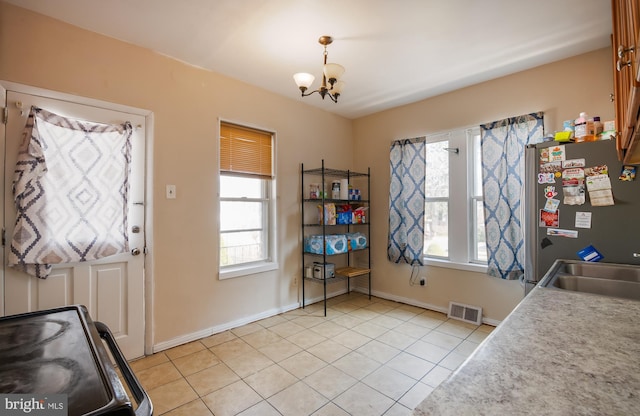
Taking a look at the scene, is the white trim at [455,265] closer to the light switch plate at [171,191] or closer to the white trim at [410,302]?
the white trim at [410,302]

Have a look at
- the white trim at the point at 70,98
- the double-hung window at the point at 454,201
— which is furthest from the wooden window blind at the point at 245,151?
the double-hung window at the point at 454,201

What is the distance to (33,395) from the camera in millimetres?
594

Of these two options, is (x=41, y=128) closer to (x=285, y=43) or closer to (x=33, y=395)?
(x=285, y=43)

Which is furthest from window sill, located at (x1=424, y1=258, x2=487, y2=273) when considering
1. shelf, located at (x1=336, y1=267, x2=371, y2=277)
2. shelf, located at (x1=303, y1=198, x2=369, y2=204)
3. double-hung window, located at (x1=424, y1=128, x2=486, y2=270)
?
shelf, located at (x1=303, y1=198, x2=369, y2=204)

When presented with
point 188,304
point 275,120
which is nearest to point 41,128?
point 188,304

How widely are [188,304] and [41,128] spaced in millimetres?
1784

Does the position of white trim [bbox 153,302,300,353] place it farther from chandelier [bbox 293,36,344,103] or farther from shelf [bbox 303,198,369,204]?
chandelier [bbox 293,36,344,103]

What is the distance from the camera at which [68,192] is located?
215 centimetres

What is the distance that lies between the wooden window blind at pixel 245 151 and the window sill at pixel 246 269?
1.03 m

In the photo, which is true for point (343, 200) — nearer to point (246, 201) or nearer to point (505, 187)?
point (246, 201)

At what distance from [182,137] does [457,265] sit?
3.22 metres

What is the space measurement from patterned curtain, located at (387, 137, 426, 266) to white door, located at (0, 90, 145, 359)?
9.32 ft

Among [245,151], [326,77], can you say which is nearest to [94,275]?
[245,151]

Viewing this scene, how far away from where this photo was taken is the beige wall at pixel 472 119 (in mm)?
2611
